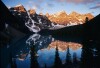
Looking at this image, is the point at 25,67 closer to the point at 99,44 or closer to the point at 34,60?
the point at 34,60

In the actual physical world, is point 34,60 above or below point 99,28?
below

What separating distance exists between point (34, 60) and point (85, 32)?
7433 millimetres

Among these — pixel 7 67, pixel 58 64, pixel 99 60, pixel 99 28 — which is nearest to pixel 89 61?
pixel 99 60

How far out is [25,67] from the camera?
33.8 metres

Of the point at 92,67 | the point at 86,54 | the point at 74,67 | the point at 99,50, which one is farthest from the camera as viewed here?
the point at 74,67

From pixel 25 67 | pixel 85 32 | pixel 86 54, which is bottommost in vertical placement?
pixel 25 67

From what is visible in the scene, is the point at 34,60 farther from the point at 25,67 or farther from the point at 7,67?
the point at 25,67

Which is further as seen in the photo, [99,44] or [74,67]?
[74,67]

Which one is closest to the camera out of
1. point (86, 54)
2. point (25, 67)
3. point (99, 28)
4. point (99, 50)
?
point (99, 50)

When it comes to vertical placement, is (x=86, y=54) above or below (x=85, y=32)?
below

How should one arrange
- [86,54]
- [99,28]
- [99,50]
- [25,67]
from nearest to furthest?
[99,50] < [86,54] < [25,67] < [99,28]

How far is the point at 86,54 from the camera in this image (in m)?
24.9

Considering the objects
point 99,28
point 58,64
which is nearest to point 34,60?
point 58,64

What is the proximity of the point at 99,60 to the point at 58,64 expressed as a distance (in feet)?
25.5
